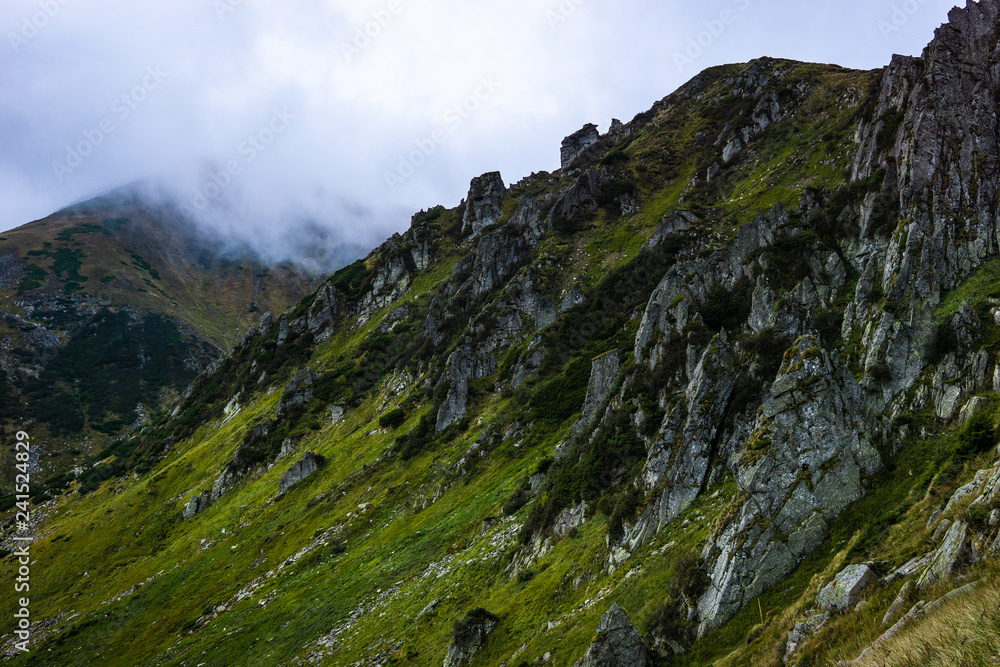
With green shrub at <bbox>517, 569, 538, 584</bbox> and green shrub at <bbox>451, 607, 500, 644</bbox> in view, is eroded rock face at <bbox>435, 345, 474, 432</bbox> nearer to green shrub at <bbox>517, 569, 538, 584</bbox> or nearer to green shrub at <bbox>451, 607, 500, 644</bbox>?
green shrub at <bbox>517, 569, 538, 584</bbox>

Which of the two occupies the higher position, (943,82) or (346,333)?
(346,333)

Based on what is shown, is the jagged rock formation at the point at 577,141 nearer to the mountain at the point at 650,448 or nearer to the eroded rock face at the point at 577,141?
the eroded rock face at the point at 577,141

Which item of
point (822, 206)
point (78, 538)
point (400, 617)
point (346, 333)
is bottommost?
point (400, 617)

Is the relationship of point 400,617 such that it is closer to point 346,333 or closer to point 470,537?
point 470,537

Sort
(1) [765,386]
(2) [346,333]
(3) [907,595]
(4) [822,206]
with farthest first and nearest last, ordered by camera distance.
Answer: (2) [346,333]
(4) [822,206]
(1) [765,386]
(3) [907,595]

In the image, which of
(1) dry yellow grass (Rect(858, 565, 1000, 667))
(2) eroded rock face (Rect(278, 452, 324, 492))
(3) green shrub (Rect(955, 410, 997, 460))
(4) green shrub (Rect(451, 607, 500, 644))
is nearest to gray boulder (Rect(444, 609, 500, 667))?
(4) green shrub (Rect(451, 607, 500, 644))

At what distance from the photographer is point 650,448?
103 feet

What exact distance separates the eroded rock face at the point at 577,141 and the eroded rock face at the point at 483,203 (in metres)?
26.8

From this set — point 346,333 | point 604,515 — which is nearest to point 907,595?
point 604,515

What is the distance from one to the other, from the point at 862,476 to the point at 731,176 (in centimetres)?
7140

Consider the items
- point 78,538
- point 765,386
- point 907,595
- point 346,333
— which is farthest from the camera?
point 346,333

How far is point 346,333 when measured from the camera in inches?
4387

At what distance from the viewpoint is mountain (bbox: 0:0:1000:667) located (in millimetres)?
17172

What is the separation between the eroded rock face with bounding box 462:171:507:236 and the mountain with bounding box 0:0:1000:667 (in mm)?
19489
